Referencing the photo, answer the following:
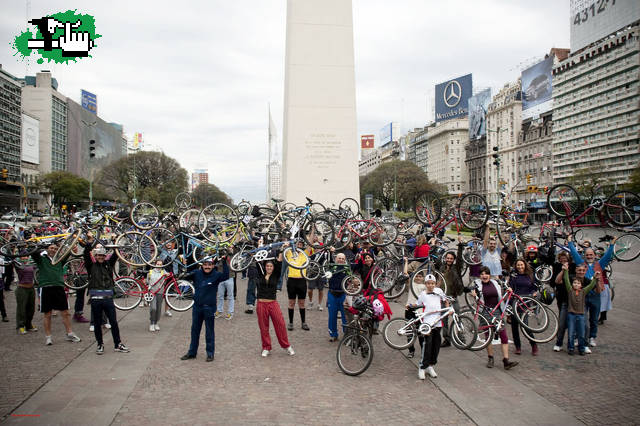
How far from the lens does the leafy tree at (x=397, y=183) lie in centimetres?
6738

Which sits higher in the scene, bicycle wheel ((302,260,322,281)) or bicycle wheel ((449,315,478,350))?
bicycle wheel ((302,260,322,281))

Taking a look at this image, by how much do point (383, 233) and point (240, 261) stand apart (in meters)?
4.35

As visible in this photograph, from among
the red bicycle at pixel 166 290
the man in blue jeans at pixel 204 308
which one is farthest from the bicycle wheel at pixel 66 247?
the man in blue jeans at pixel 204 308

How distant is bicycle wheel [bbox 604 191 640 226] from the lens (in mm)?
9188

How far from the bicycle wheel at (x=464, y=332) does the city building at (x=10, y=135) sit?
7830cm

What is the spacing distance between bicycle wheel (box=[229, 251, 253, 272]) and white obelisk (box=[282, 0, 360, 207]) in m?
15.4

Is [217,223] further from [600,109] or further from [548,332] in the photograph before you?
[600,109]

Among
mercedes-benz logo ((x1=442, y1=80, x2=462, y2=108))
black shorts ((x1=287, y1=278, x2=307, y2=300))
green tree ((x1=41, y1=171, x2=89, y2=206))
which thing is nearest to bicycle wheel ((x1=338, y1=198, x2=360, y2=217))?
black shorts ((x1=287, y1=278, x2=307, y2=300))

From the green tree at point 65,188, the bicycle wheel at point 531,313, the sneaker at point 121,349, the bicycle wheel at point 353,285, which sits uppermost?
the green tree at point 65,188

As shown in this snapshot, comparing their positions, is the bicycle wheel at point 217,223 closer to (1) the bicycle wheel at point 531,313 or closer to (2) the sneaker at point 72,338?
(2) the sneaker at point 72,338

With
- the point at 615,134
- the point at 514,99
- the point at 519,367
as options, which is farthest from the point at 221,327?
the point at 514,99

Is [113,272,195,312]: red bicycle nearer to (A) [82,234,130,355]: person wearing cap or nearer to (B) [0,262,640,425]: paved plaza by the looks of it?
(B) [0,262,640,425]: paved plaza

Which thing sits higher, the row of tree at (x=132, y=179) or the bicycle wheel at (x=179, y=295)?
the row of tree at (x=132, y=179)

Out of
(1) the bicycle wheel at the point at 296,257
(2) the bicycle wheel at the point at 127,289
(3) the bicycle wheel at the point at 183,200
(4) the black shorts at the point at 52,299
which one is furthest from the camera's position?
(3) the bicycle wheel at the point at 183,200
